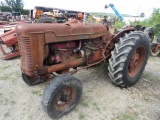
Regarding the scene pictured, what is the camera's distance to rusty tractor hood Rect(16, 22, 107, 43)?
279cm

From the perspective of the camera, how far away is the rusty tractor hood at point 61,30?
2786 mm

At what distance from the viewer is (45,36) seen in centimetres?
296

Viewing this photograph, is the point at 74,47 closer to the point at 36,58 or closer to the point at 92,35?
the point at 92,35

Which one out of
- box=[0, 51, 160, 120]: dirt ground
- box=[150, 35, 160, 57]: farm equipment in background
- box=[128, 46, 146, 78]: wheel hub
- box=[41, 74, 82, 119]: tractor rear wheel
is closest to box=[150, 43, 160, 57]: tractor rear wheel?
box=[150, 35, 160, 57]: farm equipment in background

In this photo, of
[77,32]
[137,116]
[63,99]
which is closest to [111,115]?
[137,116]

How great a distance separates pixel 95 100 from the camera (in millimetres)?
3438

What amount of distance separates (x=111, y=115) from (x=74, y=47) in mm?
1451

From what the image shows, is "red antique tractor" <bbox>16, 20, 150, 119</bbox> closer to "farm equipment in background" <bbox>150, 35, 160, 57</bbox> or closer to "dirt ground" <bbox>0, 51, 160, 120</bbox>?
"dirt ground" <bbox>0, 51, 160, 120</bbox>

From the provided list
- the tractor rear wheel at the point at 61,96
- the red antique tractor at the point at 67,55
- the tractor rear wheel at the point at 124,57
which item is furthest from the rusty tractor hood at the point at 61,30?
the tractor rear wheel at the point at 61,96

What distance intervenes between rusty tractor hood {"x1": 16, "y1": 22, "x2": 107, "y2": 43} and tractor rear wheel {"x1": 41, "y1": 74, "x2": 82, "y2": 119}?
700mm

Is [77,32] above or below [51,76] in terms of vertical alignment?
above

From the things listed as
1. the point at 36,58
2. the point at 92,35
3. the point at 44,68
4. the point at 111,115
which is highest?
the point at 92,35

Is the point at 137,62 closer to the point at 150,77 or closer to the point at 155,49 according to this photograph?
the point at 150,77

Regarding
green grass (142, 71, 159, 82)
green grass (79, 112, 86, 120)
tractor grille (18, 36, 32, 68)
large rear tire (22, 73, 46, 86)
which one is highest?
tractor grille (18, 36, 32, 68)
